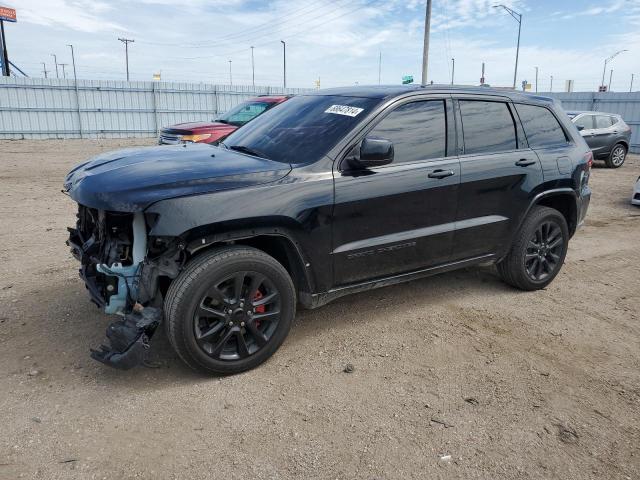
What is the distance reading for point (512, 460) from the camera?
8.73 feet

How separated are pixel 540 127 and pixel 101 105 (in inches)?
923

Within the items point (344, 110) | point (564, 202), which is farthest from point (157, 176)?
point (564, 202)

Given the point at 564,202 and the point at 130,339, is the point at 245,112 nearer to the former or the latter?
the point at 564,202

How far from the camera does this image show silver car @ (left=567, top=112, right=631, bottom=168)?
48.3 feet

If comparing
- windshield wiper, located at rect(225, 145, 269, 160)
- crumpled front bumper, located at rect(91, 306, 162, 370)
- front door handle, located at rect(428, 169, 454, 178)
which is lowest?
crumpled front bumper, located at rect(91, 306, 162, 370)

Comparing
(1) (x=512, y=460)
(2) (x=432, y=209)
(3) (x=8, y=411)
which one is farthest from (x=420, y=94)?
(3) (x=8, y=411)

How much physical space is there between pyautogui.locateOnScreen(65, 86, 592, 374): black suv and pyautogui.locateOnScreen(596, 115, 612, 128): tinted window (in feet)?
39.2

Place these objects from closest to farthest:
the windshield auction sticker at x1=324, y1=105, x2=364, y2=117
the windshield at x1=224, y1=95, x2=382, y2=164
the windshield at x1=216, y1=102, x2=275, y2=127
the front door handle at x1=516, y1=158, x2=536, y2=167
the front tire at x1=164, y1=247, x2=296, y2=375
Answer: the front tire at x1=164, y1=247, x2=296, y2=375 < the windshield at x1=224, y1=95, x2=382, y2=164 < the windshield auction sticker at x1=324, y1=105, x2=364, y2=117 < the front door handle at x1=516, y1=158, x2=536, y2=167 < the windshield at x1=216, y1=102, x2=275, y2=127

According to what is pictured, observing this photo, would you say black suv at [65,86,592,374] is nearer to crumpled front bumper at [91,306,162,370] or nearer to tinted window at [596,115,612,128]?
crumpled front bumper at [91,306,162,370]

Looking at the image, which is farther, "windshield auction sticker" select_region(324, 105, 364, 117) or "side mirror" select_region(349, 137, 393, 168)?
"windshield auction sticker" select_region(324, 105, 364, 117)

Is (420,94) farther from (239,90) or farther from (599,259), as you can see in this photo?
(239,90)

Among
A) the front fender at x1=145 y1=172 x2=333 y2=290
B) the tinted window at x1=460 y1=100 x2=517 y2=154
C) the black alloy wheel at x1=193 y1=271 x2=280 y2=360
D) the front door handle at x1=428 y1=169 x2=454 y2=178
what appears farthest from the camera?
the tinted window at x1=460 y1=100 x2=517 y2=154

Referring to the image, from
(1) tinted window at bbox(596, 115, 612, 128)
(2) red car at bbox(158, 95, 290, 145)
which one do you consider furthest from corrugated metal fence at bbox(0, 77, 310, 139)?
(1) tinted window at bbox(596, 115, 612, 128)

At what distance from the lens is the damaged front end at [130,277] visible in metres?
3.05
